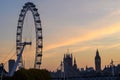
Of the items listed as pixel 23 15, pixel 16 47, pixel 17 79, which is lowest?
pixel 17 79

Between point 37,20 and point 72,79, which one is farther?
point 72,79

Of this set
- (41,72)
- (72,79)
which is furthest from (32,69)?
(72,79)

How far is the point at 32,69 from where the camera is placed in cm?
7231

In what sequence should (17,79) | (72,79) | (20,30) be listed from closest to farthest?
(17,79) < (20,30) < (72,79)

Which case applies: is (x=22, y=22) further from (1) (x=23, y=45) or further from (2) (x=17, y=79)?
(2) (x=17, y=79)

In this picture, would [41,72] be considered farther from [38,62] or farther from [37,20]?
[37,20]

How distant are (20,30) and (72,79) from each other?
5430 centimetres

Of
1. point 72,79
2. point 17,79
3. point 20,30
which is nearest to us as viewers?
point 17,79

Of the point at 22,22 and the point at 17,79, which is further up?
the point at 22,22

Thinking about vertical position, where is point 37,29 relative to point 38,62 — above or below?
above

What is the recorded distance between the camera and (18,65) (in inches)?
2926

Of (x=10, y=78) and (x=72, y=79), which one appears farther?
(x=72, y=79)

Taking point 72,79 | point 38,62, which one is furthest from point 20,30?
point 72,79

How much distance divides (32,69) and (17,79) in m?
5.55
